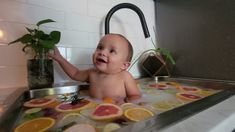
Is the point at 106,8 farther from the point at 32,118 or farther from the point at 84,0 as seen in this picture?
the point at 32,118

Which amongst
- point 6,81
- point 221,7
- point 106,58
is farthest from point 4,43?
point 221,7

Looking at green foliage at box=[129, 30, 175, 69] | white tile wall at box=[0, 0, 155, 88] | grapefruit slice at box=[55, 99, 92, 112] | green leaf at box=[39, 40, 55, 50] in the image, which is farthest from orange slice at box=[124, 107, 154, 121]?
green foliage at box=[129, 30, 175, 69]

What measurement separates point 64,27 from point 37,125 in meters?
0.55

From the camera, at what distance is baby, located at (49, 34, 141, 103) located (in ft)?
2.20

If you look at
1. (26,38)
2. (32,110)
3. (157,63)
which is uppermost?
(26,38)

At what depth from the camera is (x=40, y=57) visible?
638 millimetres

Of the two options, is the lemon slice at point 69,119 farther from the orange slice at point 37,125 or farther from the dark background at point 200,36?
the dark background at point 200,36

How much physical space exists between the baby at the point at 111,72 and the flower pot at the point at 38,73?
0.06 metres

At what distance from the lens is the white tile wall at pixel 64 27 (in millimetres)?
682

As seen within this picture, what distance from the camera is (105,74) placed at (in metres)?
0.70

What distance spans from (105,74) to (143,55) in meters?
0.51

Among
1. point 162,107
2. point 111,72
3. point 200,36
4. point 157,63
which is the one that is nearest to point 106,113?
point 162,107

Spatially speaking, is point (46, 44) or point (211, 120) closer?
point (211, 120)

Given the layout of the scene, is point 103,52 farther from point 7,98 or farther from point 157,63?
point 157,63
